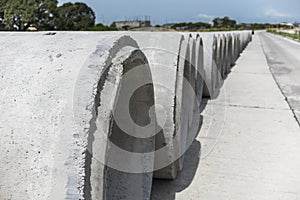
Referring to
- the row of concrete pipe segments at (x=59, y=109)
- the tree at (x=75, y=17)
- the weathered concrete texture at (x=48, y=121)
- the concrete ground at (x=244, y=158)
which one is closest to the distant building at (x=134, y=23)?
the tree at (x=75, y=17)

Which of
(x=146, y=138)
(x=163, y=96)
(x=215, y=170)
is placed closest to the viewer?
(x=146, y=138)

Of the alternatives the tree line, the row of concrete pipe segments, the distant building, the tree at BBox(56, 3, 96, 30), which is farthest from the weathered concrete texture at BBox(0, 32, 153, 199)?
the distant building

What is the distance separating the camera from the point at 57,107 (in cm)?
122

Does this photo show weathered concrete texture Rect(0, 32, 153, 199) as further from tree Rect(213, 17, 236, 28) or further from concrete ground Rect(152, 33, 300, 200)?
tree Rect(213, 17, 236, 28)

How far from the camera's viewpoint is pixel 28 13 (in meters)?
24.6

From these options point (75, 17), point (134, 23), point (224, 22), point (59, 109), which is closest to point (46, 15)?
point (75, 17)

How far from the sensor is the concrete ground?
2.56m

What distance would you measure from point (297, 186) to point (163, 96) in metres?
1.22

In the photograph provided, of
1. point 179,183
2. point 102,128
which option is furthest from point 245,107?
point 102,128

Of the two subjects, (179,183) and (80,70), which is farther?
(179,183)

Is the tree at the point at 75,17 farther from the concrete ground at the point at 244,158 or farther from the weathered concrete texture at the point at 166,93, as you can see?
the weathered concrete texture at the point at 166,93

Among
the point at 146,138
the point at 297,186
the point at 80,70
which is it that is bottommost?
the point at 297,186

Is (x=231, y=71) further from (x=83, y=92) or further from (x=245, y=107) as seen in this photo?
(x=83, y=92)

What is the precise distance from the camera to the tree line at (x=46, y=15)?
19.9m
